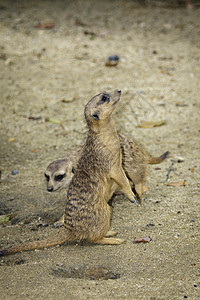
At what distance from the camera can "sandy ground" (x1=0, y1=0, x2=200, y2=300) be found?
8.12ft

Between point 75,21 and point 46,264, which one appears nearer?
point 46,264

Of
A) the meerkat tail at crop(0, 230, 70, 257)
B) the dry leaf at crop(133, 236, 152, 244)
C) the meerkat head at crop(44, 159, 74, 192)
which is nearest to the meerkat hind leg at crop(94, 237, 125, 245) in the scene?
the dry leaf at crop(133, 236, 152, 244)

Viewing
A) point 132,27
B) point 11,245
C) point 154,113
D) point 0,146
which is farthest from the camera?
point 132,27

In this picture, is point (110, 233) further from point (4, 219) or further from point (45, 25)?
point (45, 25)

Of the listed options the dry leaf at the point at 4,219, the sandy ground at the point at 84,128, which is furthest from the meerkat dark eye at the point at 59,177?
the dry leaf at the point at 4,219

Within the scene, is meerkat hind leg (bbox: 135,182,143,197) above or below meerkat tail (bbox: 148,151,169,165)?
below

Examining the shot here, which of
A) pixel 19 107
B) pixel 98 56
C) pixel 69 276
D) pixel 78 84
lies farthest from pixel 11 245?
pixel 98 56

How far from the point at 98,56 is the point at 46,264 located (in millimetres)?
4653

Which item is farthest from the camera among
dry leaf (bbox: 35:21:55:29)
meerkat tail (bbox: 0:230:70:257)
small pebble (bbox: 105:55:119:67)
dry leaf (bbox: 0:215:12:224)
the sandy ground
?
dry leaf (bbox: 35:21:55:29)

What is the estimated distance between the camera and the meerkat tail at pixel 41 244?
2705 mm

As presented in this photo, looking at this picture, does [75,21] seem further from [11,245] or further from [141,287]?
[141,287]

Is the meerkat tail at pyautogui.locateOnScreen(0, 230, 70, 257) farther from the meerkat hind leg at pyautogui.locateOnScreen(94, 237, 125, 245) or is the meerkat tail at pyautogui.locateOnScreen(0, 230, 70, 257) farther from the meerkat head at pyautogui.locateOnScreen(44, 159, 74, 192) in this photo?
the meerkat head at pyautogui.locateOnScreen(44, 159, 74, 192)

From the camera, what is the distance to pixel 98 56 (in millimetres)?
6590

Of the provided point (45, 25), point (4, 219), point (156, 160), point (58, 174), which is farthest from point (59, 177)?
point (45, 25)
